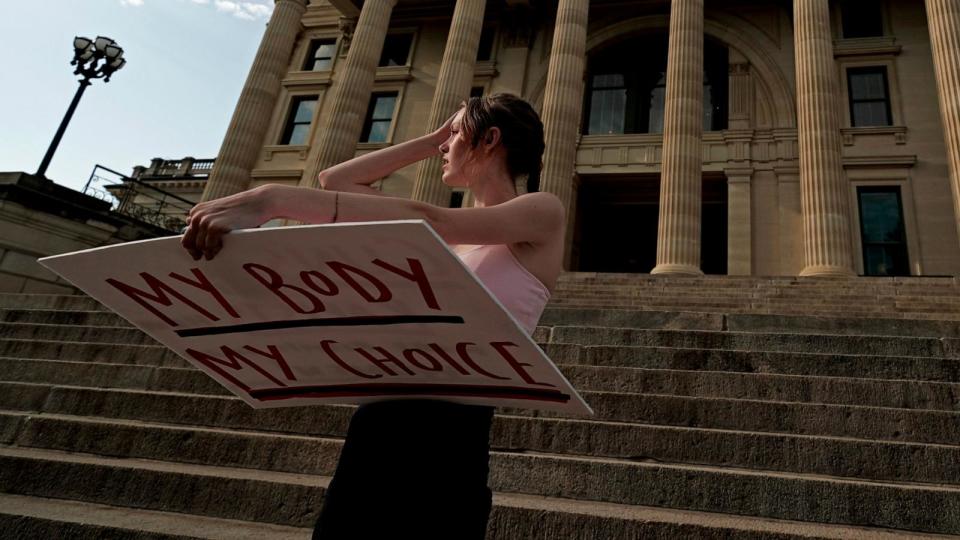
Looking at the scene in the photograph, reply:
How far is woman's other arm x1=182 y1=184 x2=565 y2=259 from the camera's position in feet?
3.57

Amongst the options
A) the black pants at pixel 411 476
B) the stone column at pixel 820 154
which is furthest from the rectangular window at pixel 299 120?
the black pants at pixel 411 476

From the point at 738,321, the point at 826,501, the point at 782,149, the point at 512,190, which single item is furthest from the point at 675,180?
the point at 512,190

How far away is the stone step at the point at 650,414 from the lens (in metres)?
4.14

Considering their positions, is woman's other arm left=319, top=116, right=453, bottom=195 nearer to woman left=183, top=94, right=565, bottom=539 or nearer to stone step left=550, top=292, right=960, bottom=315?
woman left=183, top=94, right=565, bottom=539

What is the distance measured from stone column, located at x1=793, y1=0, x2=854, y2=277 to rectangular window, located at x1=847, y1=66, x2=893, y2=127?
4.31 metres

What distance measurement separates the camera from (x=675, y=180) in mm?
15625

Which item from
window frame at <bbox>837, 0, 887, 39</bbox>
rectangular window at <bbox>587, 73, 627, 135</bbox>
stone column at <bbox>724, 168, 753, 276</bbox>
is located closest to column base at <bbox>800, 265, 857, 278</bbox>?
stone column at <bbox>724, 168, 753, 276</bbox>

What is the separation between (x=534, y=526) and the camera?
302cm

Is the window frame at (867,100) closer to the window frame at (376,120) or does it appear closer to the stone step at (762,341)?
the stone step at (762,341)

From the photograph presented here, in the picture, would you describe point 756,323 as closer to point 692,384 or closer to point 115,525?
point 692,384

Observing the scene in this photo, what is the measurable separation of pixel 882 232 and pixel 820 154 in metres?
4.97

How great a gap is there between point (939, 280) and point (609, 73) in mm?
15915

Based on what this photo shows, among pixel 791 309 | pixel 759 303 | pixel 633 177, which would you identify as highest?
pixel 633 177

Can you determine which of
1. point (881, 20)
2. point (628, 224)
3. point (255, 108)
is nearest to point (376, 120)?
point (255, 108)
